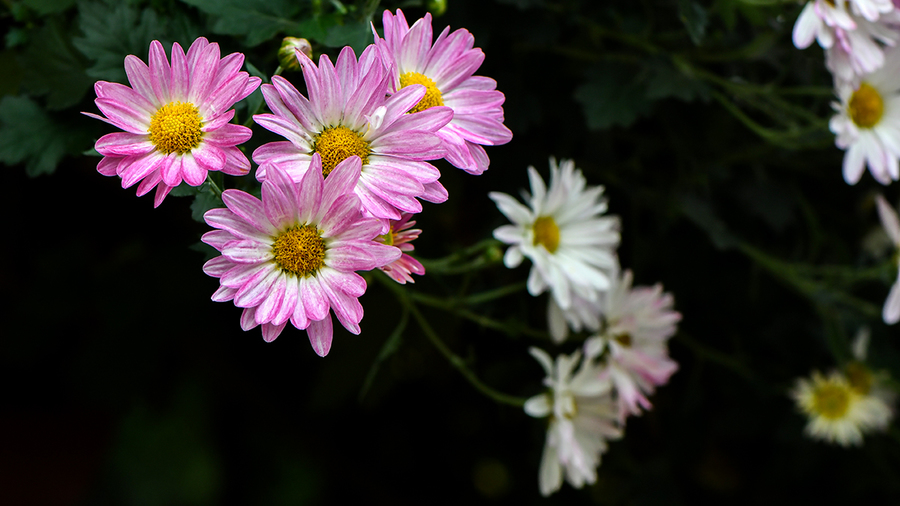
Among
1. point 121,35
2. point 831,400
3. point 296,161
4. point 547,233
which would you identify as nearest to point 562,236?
point 547,233

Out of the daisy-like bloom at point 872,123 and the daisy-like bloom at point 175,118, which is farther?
the daisy-like bloom at point 872,123

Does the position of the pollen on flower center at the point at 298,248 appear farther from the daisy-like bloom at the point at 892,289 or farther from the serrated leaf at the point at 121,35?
the daisy-like bloom at the point at 892,289

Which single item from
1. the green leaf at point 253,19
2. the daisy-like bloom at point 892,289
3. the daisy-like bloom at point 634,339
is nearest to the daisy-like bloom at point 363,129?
the green leaf at point 253,19

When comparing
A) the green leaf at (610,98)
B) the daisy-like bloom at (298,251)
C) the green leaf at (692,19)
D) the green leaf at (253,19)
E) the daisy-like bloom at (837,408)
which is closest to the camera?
the daisy-like bloom at (298,251)

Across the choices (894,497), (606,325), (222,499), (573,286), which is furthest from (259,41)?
(894,497)

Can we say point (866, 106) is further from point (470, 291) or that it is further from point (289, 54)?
point (289, 54)

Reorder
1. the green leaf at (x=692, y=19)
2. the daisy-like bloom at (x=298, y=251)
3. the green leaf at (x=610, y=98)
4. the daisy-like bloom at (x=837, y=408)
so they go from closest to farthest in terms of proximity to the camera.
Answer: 1. the daisy-like bloom at (x=298, y=251)
2. the green leaf at (x=692, y=19)
3. the green leaf at (x=610, y=98)
4. the daisy-like bloom at (x=837, y=408)
